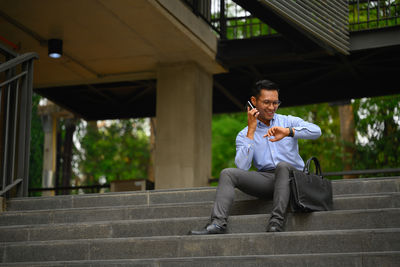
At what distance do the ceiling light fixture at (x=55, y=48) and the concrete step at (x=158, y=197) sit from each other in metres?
4.48

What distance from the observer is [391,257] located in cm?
418

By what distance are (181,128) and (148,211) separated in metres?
5.81

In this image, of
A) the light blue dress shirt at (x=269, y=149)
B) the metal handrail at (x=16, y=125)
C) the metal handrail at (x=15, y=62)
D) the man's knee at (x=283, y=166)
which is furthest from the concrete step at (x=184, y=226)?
the metal handrail at (x=15, y=62)

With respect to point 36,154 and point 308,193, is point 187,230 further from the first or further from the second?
point 36,154

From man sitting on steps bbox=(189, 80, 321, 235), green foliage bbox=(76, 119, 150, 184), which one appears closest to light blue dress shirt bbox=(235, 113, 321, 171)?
man sitting on steps bbox=(189, 80, 321, 235)

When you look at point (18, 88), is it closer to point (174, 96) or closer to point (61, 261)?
point (61, 261)

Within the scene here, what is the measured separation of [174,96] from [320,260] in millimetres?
7972

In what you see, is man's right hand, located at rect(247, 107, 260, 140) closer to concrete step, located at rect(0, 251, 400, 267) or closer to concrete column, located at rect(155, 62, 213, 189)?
concrete step, located at rect(0, 251, 400, 267)

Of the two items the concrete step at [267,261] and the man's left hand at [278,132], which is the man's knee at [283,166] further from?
the concrete step at [267,261]

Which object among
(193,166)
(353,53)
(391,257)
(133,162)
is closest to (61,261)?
(391,257)

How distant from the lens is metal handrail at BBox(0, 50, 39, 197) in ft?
23.3

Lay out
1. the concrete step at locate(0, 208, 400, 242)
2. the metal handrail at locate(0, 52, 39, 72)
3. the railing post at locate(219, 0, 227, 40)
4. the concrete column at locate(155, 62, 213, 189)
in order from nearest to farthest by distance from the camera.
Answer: the concrete step at locate(0, 208, 400, 242)
the metal handrail at locate(0, 52, 39, 72)
the concrete column at locate(155, 62, 213, 189)
the railing post at locate(219, 0, 227, 40)

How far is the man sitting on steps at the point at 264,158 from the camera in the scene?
532 centimetres

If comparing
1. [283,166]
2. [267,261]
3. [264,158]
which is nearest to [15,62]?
[264,158]
